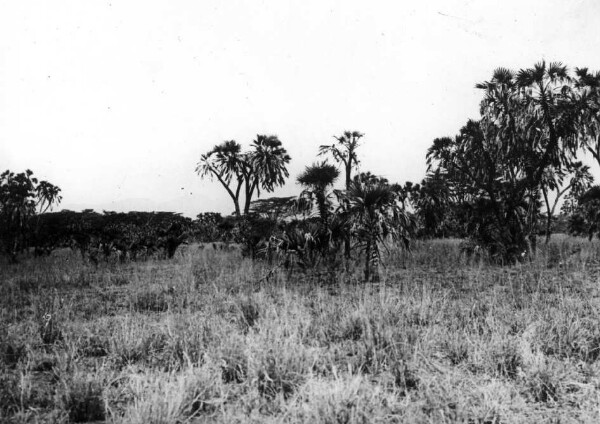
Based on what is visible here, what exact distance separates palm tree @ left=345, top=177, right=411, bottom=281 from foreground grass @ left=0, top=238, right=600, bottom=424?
1.80m

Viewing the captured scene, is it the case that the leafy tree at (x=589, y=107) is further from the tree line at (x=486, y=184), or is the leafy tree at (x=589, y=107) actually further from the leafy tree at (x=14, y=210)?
the leafy tree at (x=14, y=210)

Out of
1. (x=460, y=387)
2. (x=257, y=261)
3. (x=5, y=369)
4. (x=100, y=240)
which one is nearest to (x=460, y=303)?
(x=460, y=387)

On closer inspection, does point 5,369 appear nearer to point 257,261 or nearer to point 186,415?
point 186,415

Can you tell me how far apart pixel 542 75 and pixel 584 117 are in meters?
2.23

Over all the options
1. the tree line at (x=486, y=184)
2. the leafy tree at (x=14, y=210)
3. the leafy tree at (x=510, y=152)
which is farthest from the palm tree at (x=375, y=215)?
the leafy tree at (x=14, y=210)

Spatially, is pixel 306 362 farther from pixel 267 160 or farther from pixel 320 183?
pixel 267 160

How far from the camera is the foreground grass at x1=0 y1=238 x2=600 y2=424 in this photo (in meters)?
2.97

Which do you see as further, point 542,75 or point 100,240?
point 100,240

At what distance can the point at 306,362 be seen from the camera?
377cm

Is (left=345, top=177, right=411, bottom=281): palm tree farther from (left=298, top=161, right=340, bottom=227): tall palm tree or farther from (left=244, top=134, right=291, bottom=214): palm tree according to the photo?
(left=244, top=134, right=291, bottom=214): palm tree

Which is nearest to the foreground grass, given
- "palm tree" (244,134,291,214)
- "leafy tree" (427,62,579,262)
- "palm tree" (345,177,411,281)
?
"palm tree" (345,177,411,281)

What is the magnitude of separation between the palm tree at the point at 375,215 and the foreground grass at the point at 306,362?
1.80 meters

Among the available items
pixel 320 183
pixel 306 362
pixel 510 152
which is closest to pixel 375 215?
pixel 320 183

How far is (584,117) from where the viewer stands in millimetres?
14656
